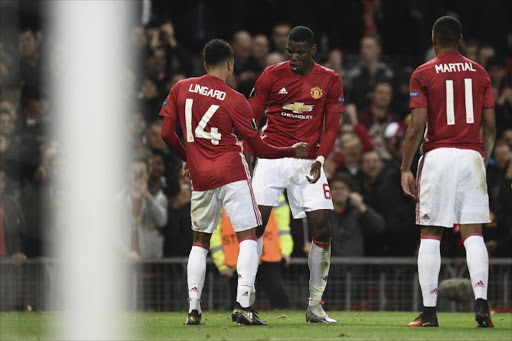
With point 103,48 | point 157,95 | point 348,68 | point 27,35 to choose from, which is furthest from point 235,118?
point 348,68

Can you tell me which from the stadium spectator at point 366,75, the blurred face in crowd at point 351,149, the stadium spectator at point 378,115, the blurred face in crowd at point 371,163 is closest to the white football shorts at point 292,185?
the blurred face in crowd at point 371,163

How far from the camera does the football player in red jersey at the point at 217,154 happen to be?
862 centimetres

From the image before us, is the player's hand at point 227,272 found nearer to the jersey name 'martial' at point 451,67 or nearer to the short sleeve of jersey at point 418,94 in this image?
the short sleeve of jersey at point 418,94

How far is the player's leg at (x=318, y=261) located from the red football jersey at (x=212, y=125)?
103 cm

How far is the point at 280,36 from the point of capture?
682 inches

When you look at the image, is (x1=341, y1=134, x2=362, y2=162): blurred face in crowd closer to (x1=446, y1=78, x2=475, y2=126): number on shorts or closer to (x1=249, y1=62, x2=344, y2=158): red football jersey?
(x1=249, y1=62, x2=344, y2=158): red football jersey

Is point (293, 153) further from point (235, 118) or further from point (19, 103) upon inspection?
point (19, 103)

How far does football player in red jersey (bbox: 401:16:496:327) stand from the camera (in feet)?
27.4

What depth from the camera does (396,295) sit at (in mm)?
13078

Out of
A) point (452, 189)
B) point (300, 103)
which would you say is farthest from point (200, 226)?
point (452, 189)

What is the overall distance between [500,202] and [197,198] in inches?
235

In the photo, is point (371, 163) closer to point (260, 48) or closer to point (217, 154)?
point (260, 48)

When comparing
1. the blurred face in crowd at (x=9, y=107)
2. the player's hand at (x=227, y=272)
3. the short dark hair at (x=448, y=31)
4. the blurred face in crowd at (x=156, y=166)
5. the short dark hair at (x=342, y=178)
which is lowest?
the player's hand at (x=227, y=272)

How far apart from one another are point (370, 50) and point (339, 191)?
4.37 meters
